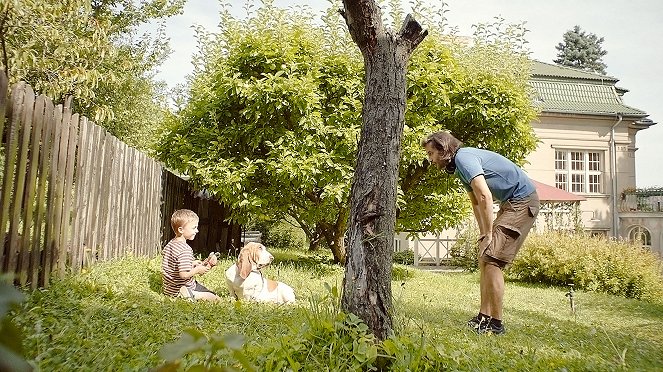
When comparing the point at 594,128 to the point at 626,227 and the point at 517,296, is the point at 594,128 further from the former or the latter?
the point at 517,296

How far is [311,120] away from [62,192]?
15.0ft

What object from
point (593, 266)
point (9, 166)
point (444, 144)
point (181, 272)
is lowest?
point (593, 266)

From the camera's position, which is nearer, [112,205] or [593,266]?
[112,205]

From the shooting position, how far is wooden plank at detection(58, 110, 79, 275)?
198 inches

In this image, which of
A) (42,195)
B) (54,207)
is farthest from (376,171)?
(54,207)

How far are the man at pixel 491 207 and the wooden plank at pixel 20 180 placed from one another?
11.1 feet

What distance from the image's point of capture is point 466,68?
1027 centimetres

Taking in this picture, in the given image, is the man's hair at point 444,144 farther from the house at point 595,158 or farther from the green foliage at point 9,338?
the house at point 595,158

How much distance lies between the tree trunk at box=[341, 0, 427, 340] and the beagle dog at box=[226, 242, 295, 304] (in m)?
2.96

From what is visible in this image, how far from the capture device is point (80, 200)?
550 centimetres

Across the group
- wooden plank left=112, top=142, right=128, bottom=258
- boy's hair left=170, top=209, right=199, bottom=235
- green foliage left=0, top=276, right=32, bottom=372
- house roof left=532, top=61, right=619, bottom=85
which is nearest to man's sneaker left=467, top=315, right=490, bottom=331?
boy's hair left=170, top=209, right=199, bottom=235

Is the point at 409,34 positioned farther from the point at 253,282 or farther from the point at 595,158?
the point at 595,158

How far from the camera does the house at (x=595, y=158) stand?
23.4 metres

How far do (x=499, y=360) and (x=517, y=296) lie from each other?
6025 millimetres
